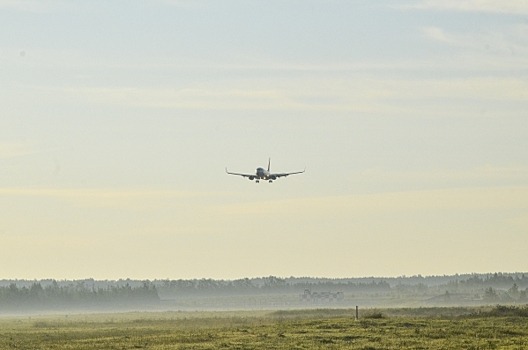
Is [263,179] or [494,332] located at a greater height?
[263,179]

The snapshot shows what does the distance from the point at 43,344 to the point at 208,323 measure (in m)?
30.7

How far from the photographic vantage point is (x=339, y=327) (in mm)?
81938

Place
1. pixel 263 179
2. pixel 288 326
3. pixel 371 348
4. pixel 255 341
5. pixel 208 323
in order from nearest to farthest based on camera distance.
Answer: pixel 371 348 < pixel 255 341 < pixel 288 326 < pixel 208 323 < pixel 263 179

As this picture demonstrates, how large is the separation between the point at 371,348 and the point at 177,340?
47.2 ft

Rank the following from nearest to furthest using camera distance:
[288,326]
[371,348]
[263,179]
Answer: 1. [371,348]
2. [288,326]
3. [263,179]

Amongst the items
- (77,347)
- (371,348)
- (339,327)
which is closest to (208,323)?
(339,327)

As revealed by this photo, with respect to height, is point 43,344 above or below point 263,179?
below

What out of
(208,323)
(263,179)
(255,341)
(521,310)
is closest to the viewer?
(255,341)

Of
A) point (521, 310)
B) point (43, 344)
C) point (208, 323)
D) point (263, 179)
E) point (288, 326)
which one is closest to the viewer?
point (43, 344)

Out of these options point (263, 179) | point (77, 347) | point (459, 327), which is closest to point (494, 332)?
point (459, 327)

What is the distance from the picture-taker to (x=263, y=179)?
121062 millimetres

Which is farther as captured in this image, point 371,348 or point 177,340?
point 177,340

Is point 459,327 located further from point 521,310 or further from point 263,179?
point 263,179

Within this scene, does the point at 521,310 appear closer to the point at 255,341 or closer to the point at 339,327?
the point at 339,327
